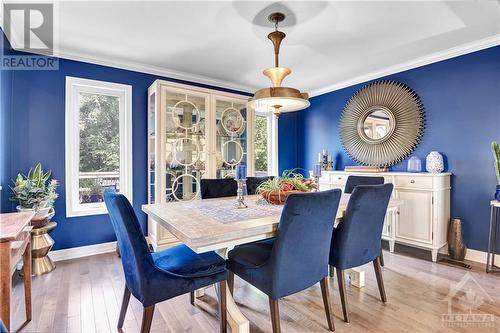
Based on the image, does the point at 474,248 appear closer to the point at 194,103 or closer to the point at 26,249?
the point at 194,103

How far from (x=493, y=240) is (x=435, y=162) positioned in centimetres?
95

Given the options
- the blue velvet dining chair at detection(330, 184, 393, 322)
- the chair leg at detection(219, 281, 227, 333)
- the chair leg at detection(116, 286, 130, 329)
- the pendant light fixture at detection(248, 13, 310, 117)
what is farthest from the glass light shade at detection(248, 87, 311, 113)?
the chair leg at detection(116, 286, 130, 329)

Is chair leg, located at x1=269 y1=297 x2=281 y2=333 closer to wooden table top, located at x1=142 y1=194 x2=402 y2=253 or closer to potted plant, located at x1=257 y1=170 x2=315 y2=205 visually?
wooden table top, located at x1=142 y1=194 x2=402 y2=253

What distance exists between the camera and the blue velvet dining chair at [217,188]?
105 inches

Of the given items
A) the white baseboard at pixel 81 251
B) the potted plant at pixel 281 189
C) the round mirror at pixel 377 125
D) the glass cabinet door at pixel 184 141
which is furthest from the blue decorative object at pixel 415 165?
the white baseboard at pixel 81 251

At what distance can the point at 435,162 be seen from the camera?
2.99 meters

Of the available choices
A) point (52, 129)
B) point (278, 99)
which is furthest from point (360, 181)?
point (52, 129)

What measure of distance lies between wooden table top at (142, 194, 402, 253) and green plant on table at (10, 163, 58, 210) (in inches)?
55.1

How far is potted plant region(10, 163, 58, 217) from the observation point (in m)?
2.43

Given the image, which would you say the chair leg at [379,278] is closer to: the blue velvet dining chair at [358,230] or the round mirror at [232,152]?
the blue velvet dining chair at [358,230]

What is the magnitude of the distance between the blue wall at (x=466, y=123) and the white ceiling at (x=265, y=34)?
165mm

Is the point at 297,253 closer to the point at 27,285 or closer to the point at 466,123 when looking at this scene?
the point at 27,285

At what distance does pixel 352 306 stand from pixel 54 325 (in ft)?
7.04

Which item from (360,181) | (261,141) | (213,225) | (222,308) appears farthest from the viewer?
(261,141)
